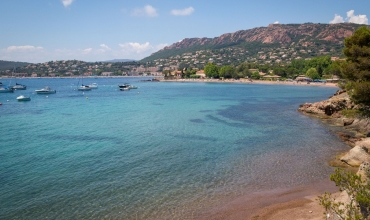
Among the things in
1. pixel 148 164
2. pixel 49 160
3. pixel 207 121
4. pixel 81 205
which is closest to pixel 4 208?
pixel 81 205

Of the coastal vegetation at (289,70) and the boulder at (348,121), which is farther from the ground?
the coastal vegetation at (289,70)

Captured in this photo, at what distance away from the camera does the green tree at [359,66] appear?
80.4ft

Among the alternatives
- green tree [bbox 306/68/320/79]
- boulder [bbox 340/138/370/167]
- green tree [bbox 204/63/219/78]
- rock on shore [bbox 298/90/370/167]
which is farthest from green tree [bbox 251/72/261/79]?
boulder [bbox 340/138/370/167]

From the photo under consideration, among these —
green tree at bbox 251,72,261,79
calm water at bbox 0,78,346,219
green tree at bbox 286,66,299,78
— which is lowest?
calm water at bbox 0,78,346,219

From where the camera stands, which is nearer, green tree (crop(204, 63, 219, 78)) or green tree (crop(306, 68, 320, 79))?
green tree (crop(306, 68, 320, 79))

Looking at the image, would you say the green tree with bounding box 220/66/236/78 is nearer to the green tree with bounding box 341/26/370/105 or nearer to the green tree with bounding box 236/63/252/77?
the green tree with bounding box 236/63/252/77

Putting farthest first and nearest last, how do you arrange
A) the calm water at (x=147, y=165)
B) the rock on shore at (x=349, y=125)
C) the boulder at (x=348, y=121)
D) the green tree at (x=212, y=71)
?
the green tree at (x=212, y=71), the boulder at (x=348, y=121), the rock on shore at (x=349, y=125), the calm water at (x=147, y=165)

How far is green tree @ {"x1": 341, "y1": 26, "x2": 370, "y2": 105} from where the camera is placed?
80.4ft

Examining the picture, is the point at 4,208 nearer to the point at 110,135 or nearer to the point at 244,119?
the point at 110,135

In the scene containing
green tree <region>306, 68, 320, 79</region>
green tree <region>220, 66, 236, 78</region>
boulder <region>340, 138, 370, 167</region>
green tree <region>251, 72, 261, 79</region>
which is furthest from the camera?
green tree <region>220, 66, 236, 78</region>

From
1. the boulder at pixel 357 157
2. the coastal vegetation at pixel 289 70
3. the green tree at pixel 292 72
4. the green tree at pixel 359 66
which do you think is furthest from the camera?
the green tree at pixel 292 72

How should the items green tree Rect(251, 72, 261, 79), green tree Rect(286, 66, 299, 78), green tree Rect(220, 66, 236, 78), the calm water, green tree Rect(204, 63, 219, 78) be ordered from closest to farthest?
the calm water < green tree Rect(286, 66, 299, 78) < green tree Rect(251, 72, 261, 79) < green tree Rect(220, 66, 236, 78) < green tree Rect(204, 63, 219, 78)

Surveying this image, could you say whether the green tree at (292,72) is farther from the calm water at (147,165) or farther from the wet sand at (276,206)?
the wet sand at (276,206)

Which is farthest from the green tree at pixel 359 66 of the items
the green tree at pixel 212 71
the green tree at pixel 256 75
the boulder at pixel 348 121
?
the green tree at pixel 212 71
